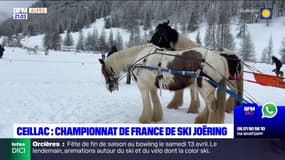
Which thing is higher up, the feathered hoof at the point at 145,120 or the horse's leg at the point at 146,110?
the horse's leg at the point at 146,110

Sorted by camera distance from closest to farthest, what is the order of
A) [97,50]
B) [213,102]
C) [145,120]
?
[213,102], [145,120], [97,50]

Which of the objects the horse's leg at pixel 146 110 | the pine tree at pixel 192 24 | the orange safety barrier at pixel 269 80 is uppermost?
the pine tree at pixel 192 24

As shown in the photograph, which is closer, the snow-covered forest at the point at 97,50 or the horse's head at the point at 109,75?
the horse's head at the point at 109,75

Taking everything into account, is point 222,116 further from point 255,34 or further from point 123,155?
point 255,34

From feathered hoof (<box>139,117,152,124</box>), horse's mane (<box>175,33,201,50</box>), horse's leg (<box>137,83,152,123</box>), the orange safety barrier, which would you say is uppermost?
horse's mane (<box>175,33,201,50</box>)

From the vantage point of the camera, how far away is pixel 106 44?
73125mm

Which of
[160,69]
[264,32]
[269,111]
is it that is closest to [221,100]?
[269,111]

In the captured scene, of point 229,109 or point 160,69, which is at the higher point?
point 160,69

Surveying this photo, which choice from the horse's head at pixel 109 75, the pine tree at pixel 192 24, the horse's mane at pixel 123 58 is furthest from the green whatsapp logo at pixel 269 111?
the pine tree at pixel 192 24

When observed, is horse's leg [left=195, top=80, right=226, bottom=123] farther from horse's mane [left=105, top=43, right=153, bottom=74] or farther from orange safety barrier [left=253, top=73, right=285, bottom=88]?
horse's mane [left=105, top=43, right=153, bottom=74]

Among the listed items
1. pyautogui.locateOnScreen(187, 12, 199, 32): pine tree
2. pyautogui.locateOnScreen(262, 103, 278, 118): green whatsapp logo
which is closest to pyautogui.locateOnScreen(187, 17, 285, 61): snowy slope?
pyautogui.locateOnScreen(187, 12, 199, 32): pine tree

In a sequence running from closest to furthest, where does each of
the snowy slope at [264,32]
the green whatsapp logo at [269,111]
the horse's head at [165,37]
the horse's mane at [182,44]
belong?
1. the green whatsapp logo at [269,111]
2. the horse's head at [165,37]
3. the horse's mane at [182,44]
4. the snowy slope at [264,32]

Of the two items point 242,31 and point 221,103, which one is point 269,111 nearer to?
point 221,103

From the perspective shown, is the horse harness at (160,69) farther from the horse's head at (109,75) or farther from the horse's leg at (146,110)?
the horse's head at (109,75)
